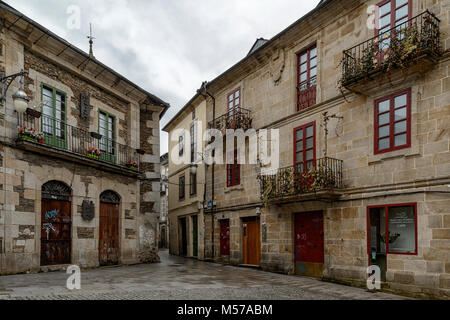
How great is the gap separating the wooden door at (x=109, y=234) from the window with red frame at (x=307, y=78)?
7932mm

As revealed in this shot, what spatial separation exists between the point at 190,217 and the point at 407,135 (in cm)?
1453

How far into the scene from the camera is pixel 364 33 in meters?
11.9

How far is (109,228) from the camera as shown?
16109 millimetres

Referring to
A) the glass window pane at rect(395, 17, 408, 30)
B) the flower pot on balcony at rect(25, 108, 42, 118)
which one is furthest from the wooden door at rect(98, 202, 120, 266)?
the glass window pane at rect(395, 17, 408, 30)

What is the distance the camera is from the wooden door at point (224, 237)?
18266mm

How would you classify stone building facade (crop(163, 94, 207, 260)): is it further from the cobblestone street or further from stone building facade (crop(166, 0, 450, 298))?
the cobblestone street

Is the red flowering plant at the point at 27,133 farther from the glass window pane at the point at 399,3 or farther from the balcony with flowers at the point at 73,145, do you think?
the glass window pane at the point at 399,3

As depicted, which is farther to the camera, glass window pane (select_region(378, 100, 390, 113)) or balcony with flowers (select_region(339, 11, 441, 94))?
glass window pane (select_region(378, 100, 390, 113))

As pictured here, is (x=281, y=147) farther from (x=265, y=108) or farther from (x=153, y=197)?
(x=153, y=197)

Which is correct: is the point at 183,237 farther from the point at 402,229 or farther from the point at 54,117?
the point at 402,229

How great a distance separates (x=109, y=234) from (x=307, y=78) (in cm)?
908

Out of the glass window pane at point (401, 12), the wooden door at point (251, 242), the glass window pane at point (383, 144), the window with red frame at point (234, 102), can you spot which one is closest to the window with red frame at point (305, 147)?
the glass window pane at point (383, 144)

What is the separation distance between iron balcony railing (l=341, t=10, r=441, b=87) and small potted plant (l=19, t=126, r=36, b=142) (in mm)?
8892

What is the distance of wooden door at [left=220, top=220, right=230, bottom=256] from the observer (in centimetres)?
1827
